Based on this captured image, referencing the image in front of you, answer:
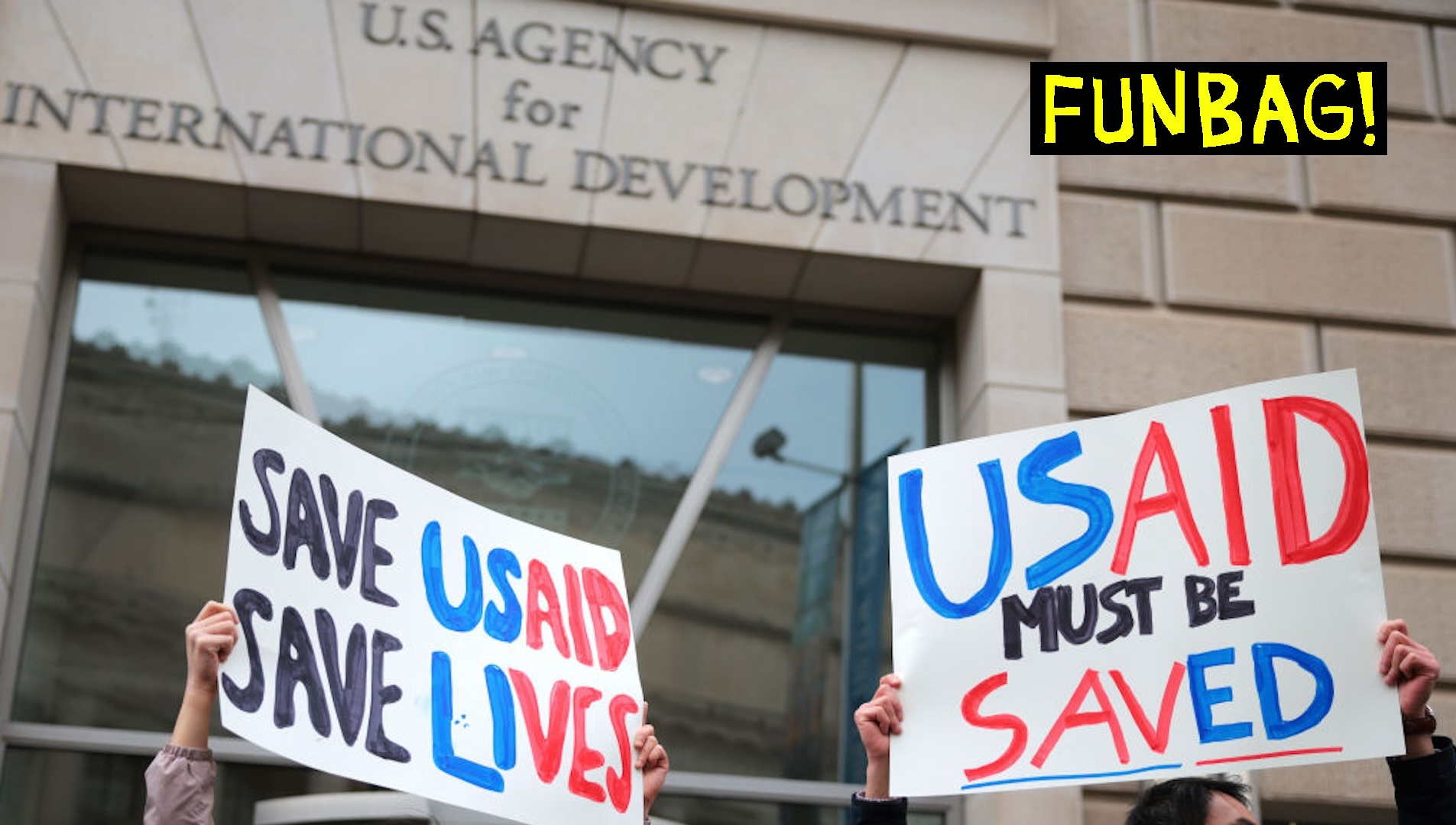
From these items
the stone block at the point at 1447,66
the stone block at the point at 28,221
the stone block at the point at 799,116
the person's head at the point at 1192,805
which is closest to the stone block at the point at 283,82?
the stone block at the point at 28,221

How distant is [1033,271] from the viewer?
7.07 meters

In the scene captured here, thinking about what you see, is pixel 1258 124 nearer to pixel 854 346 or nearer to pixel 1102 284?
pixel 1102 284

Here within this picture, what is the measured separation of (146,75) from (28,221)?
29.3 inches

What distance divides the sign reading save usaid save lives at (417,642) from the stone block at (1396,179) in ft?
14.3

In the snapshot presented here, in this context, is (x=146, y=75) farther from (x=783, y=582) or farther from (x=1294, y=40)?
(x=1294, y=40)

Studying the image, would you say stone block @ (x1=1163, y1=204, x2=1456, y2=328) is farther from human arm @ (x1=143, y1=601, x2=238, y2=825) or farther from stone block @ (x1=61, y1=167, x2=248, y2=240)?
human arm @ (x1=143, y1=601, x2=238, y2=825)

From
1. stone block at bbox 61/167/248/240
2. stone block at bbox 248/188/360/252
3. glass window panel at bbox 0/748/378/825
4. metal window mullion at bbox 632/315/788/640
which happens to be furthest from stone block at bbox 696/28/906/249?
glass window panel at bbox 0/748/378/825

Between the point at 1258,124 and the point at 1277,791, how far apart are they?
9.66 ft

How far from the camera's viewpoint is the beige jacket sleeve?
12.0ft

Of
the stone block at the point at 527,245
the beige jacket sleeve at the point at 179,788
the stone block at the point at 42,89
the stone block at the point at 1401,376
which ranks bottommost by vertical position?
the beige jacket sleeve at the point at 179,788

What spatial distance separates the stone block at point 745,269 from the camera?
7055 millimetres

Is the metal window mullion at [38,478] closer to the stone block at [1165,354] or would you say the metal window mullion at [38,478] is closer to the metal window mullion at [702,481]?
the metal window mullion at [702,481]

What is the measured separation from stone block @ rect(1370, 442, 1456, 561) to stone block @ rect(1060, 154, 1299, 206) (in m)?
1.21

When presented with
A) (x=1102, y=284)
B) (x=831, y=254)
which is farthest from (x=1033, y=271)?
(x=831, y=254)
